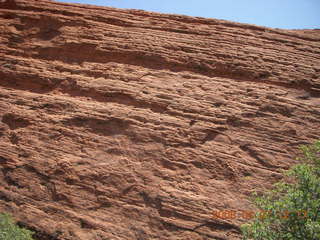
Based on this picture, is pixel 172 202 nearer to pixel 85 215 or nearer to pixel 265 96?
pixel 85 215

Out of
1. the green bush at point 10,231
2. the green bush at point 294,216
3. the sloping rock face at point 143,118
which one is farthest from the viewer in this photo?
the sloping rock face at point 143,118

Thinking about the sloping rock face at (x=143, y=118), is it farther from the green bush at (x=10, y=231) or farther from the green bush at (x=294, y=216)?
the green bush at (x=294, y=216)

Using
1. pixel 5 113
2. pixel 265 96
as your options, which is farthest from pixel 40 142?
pixel 265 96

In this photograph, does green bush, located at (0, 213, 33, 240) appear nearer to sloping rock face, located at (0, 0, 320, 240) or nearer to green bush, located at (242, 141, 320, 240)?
sloping rock face, located at (0, 0, 320, 240)

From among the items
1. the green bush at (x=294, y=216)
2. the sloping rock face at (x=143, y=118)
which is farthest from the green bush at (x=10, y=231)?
the green bush at (x=294, y=216)

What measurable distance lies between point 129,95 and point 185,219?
5045 millimetres

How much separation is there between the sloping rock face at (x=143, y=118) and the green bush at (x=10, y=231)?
1.08 ft

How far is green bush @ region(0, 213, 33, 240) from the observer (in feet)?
26.8

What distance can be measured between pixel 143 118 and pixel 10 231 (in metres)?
5.53

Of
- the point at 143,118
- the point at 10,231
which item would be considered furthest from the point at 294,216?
the point at 10,231

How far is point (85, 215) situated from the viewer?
909 cm

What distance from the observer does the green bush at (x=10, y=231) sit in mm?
8163

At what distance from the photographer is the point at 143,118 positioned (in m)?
10.4

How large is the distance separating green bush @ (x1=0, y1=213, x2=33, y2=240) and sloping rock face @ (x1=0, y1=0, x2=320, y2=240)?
329mm
